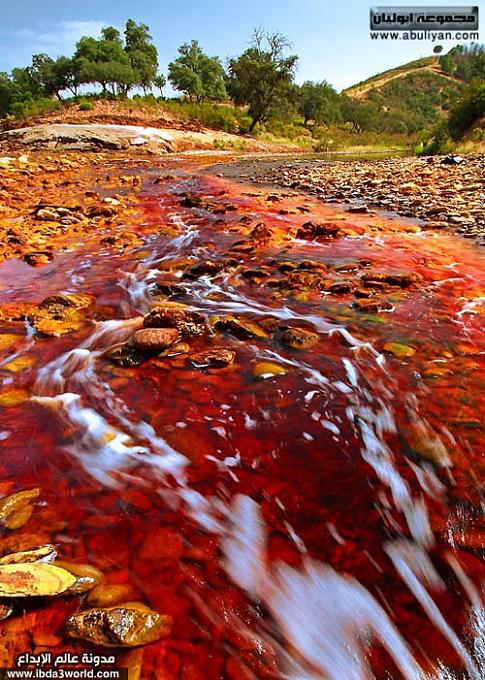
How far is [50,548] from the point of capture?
164 centimetres

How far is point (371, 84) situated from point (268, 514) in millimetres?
136030

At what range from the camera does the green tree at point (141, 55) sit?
55656 millimetres

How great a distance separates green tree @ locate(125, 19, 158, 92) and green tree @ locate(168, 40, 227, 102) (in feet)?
10.6

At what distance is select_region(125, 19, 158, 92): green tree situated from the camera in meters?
55.7

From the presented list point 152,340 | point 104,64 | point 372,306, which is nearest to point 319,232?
point 372,306

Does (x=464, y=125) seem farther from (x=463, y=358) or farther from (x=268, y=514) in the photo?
(x=268, y=514)

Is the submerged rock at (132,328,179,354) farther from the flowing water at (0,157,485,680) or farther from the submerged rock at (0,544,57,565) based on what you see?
the submerged rock at (0,544,57,565)

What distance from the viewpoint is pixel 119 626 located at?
1336 mm

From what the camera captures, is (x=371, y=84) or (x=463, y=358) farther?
(x=371, y=84)

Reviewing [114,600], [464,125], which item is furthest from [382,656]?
[464,125]

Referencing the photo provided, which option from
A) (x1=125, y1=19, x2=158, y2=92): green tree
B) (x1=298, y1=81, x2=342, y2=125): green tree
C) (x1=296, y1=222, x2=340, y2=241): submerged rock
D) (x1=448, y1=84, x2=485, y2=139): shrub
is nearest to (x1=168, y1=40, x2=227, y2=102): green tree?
(x1=125, y1=19, x2=158, y2=92): green tree

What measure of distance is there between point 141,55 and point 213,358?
6971 centimetres

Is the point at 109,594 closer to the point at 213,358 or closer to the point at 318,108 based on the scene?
the point at 213,358

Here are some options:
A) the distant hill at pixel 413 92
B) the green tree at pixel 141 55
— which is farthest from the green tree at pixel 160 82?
the distant hill at pixel 413 92
